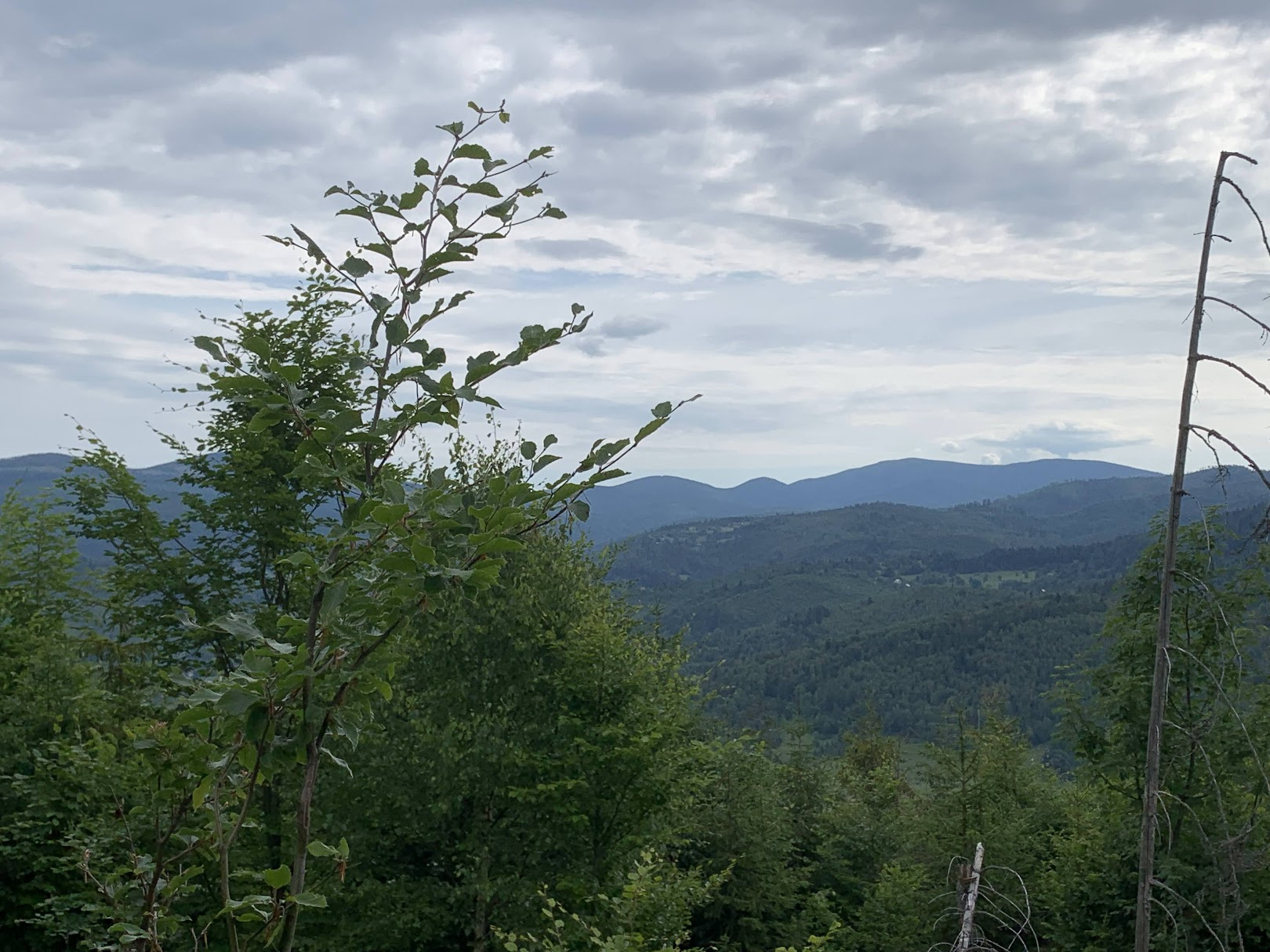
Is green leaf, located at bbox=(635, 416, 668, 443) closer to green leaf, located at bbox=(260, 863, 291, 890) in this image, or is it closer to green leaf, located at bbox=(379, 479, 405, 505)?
green leaf, located at bbox=(379, 479, 405, 505)

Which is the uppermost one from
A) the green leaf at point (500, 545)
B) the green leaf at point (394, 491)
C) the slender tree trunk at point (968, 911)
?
the green leaf at point (394, 491)

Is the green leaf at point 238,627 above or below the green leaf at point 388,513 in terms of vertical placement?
below

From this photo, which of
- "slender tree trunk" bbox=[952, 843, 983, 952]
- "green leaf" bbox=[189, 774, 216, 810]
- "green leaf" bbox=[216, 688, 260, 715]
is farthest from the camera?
"slender tree trunk" bbox=[952, 843, 983, 952]

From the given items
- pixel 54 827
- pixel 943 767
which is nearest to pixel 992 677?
pixel 943 767

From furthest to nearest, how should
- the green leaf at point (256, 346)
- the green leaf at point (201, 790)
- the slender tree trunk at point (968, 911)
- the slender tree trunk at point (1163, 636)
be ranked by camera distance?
1. the slender tree trunk at point (1163, 636)
2. the slender tree trunk at point (968, 911)
3. the green leaf at point (201, 790)
4. the green leaf at point (256, 346)

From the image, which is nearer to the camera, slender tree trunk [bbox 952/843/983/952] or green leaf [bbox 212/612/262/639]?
green leaf [bbox 212/612/262/639]

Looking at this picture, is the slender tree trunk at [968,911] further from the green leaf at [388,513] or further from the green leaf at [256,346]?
the green leaf at [256,346]

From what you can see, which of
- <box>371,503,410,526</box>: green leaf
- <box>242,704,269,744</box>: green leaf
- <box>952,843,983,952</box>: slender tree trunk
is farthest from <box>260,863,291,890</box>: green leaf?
<box>952,843,983,952</box>: slender tree trunk

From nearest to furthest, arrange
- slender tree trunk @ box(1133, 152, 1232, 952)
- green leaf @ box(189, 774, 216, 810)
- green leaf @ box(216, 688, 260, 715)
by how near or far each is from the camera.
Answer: green leaf @ box(216, 688, 260, 715)
green leaf @ box(189, 774, 216, 810)
slender tree trunk @ box(1133, 152, 1232, 952)

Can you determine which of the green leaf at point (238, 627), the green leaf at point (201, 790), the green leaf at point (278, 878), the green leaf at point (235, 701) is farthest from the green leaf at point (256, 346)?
the green leaf at point (278, 878)

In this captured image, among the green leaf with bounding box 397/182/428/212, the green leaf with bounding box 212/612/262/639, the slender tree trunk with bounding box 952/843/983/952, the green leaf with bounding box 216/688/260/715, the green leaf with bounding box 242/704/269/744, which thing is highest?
the green leaf with bounding box 397/182/428/212

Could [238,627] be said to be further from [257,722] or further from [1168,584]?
[1168,584]

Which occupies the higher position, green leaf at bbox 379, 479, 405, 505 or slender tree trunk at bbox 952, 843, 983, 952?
green leaf at bbox 379, 479, 405, 505

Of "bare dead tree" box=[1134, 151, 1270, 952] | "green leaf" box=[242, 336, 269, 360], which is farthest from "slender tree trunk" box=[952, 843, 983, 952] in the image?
"green leaf" box=[242, 336, 269, 360]
